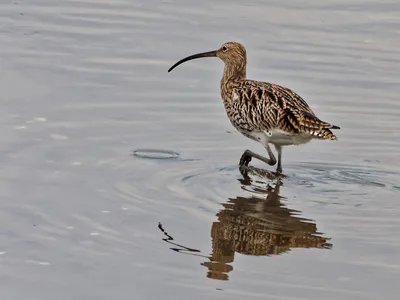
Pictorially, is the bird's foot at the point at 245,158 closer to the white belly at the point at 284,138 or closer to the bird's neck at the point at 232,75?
the white belly at the point at 284,138

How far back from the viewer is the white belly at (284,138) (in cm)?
1140

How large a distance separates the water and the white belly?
27 centimetres

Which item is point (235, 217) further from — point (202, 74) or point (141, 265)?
point (202, 74)

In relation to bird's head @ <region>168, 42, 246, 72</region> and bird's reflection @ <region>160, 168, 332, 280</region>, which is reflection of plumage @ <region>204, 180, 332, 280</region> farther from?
bird's head @ <region>168, 42, 246, 72</region>

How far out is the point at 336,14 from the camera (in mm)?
16547

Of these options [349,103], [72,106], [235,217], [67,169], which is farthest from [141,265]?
[349,103]

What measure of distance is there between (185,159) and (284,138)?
3.18ft

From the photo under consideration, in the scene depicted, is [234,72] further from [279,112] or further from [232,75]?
[279,112]

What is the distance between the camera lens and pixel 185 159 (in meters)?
11.5

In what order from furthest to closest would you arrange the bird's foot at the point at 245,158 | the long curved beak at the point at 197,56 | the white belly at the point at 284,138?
1. the long curved beak at the point at 197,56
2. the bird's foot at the point at 245,158
3. the white belly at the point at 284,138

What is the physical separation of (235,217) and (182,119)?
2.77 m

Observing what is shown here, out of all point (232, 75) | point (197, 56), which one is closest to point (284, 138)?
point (232, 75)

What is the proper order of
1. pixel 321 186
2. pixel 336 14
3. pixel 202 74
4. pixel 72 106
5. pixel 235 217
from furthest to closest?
pixel 336 14
pixel 202 74
pixel 72 106
pixel 321 186
pixel 235 217

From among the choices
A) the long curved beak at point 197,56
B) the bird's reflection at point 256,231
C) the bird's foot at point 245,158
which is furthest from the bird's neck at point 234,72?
the bird's reflection at point 256,231
